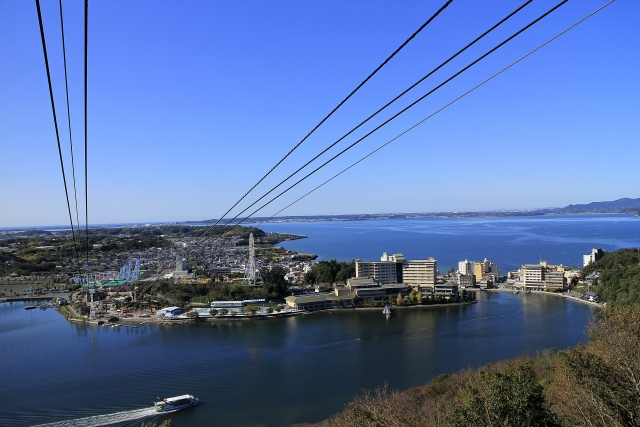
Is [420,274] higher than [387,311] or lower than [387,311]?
higher

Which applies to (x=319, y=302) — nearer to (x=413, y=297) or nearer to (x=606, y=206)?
(x=413, y=297)

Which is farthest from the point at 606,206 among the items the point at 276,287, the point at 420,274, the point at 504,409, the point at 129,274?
the point at 504,409

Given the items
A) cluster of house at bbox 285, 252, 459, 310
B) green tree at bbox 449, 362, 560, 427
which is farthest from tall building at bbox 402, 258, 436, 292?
green tree at bbox 449, 362, 560, 427

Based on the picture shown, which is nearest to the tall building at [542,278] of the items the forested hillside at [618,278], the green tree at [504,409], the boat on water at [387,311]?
the forested hillside at [618,278]

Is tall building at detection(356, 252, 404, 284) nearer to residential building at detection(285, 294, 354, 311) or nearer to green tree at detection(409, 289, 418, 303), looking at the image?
green tree at detection(409, 289, 418, 303)

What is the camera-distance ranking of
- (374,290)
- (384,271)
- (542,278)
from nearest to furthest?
(374,290)
(542,278)
(384,271)

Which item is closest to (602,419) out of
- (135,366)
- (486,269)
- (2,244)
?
(135,366)

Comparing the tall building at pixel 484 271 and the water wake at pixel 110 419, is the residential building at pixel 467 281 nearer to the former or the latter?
the tall building at pixel 484 271
